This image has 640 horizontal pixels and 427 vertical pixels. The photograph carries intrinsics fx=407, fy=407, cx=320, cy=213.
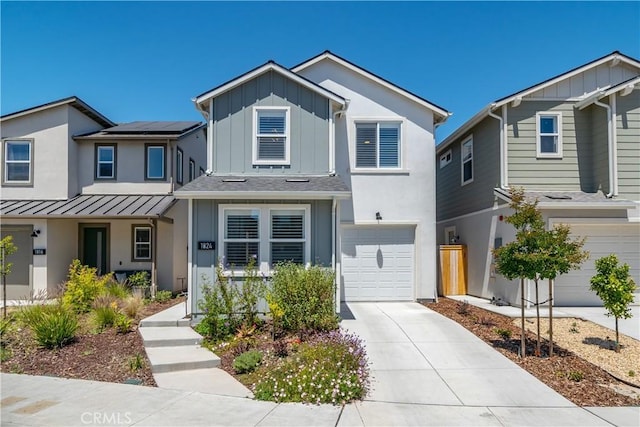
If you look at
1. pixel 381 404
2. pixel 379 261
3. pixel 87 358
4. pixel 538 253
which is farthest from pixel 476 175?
pixel 87 358

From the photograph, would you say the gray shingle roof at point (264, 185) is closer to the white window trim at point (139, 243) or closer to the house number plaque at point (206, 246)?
the house number plaque at point (206, 246)

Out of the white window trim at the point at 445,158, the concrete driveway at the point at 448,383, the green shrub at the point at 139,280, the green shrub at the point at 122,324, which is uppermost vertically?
the white window trim at the point at 445,158

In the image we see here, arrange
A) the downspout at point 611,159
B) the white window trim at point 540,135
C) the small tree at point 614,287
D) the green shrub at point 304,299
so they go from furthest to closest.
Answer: the white window trim at point 540,135 < the downspout at point 611,159 < the green shrub at point 304,299 < the small tree at point 614,287

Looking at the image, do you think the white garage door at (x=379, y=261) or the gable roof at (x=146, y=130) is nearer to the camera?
the white garage door at (x=379, y=261)

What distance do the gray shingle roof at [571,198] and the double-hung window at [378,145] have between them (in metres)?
3.37

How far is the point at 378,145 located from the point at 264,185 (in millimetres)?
4639

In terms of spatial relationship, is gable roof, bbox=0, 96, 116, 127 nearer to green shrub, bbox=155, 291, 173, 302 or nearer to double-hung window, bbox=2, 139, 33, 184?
double-hung window, bbox=2, 139, 33, 184

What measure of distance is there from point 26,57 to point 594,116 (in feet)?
53.2

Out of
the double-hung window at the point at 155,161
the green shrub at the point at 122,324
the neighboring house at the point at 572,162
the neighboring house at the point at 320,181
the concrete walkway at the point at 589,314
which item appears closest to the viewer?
the green shrub at the point at 122,324

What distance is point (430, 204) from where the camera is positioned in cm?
1282

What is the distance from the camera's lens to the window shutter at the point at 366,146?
12.9 metres

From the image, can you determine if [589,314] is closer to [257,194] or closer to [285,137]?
[257,194]

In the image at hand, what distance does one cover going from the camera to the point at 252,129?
36.2 ft

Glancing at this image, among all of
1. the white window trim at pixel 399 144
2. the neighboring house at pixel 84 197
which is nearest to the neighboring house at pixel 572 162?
the white window trim at pixel 399 144
